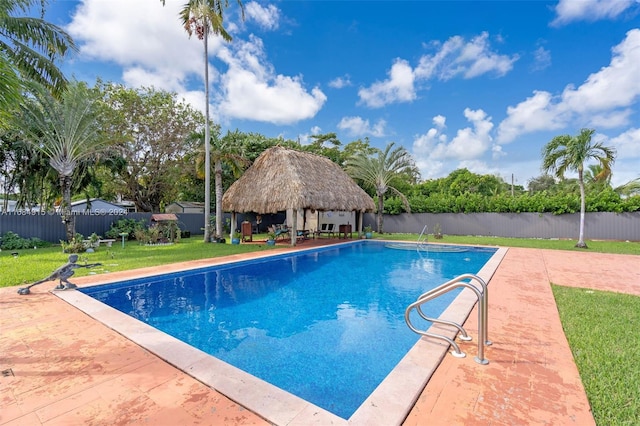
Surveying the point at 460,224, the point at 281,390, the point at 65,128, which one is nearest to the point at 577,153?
the point at 460,224

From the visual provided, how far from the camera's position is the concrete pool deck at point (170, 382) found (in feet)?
7.32

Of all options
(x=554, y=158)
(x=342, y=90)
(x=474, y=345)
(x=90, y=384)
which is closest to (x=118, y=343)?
(x=90, y=384)

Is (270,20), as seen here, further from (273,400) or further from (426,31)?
(273,400)

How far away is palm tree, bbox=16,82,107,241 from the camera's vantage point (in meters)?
11.5

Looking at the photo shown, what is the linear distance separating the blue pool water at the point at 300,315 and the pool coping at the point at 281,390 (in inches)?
20.1

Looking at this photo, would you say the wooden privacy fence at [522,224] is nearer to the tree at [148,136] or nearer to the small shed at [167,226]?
the small shed at [167,226]

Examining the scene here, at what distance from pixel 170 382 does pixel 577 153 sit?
17028mm

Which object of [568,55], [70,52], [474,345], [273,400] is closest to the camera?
[273,400]

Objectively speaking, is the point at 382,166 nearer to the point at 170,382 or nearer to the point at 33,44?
the point at 33,44

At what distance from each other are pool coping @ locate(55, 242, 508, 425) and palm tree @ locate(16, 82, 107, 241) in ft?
37.0

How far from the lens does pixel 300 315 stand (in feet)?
18.2

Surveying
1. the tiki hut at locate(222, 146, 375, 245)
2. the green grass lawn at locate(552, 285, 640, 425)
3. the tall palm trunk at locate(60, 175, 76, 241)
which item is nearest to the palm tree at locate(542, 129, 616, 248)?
the tiki hut at locate(222, 146, 375, 245)

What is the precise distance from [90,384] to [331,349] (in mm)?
2774

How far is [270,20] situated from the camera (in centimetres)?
1354
